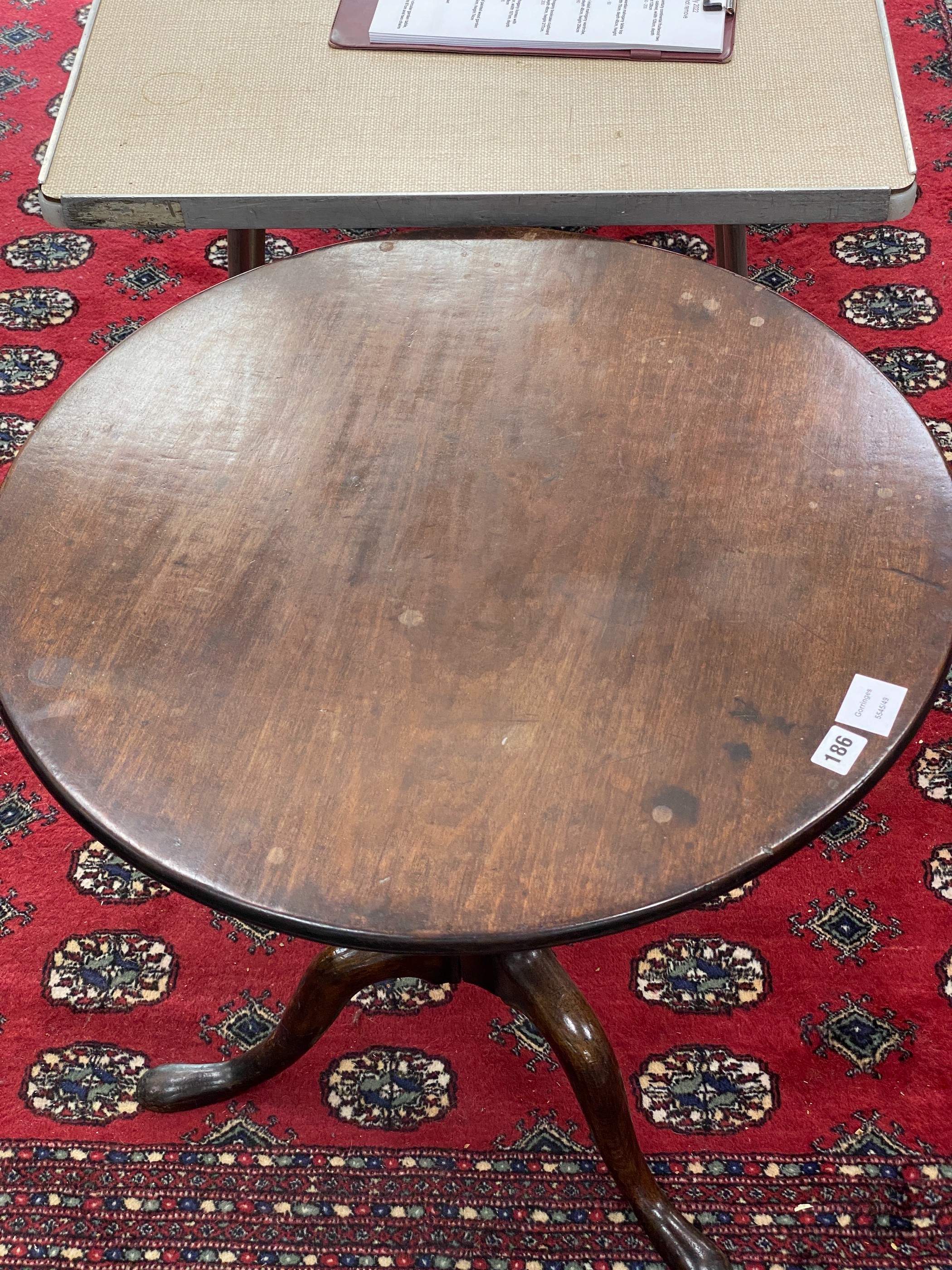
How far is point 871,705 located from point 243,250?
1170mm

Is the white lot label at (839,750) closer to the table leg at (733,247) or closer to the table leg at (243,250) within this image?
the table leg at (733,247)

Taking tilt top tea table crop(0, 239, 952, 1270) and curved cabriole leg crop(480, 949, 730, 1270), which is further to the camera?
curved cabriole leg crop(480, 949, 730, 1270)

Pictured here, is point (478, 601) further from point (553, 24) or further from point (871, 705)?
point (553, 24)

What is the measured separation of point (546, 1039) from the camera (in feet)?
3.72

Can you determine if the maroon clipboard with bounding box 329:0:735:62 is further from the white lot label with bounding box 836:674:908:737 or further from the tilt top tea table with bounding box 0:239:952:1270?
the white lot label with bounding box 836:674:908:737

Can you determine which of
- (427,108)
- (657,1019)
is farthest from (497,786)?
(427,108)

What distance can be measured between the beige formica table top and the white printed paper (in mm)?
22

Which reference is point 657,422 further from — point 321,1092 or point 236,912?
point 321,1092

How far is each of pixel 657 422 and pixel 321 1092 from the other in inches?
34.5

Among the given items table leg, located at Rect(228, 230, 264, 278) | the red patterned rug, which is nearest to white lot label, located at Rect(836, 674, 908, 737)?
the red patterned rug

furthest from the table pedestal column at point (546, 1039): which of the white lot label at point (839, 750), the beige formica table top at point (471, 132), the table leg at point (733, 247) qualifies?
the table leg at point (733, 247)

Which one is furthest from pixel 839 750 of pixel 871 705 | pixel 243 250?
pixel 243 250

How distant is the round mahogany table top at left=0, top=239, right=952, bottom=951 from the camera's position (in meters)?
0.79

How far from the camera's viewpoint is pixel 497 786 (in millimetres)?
812
